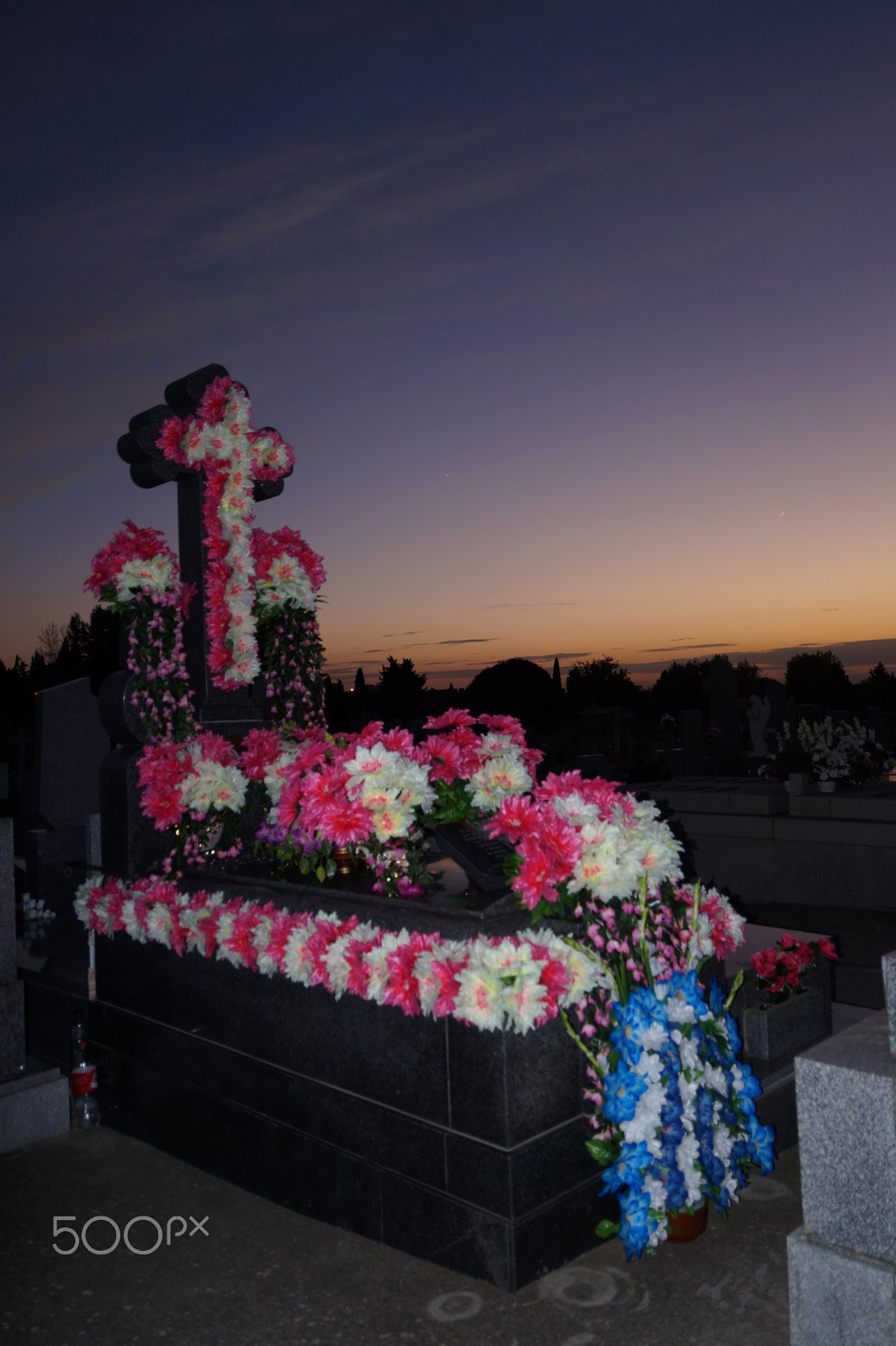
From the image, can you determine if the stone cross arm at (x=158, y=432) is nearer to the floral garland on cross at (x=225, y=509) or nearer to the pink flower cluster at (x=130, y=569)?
the floral garland on cross at (x=225, y=509)

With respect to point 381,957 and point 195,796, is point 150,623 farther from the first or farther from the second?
point 381,957

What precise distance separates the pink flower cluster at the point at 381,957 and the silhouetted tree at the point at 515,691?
43352mm

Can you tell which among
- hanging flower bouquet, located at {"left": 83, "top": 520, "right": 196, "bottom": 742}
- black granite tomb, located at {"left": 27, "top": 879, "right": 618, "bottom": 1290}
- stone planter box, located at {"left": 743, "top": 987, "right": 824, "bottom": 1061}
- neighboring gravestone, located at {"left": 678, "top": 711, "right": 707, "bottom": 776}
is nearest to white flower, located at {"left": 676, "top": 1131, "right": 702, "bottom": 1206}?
black granite tomb, located at {"left": 27, "top": 879, "right": 618, "bottom": 1290}

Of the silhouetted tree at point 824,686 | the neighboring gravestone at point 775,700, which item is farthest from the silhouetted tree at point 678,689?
the neighboring gravestone at point 775,700

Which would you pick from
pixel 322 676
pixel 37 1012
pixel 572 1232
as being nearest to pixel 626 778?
pixel 322 676

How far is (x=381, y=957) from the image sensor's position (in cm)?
399

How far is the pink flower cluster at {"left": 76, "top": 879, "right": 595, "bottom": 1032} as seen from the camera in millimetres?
3617

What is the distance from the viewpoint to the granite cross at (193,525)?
20.3 feet

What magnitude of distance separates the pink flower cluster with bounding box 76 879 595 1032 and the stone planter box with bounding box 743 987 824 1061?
1505 mm

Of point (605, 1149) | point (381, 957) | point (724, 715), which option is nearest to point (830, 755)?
point (724, 715)

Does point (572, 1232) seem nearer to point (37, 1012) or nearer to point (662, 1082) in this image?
point (662, 1082)

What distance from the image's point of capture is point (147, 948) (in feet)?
17.4

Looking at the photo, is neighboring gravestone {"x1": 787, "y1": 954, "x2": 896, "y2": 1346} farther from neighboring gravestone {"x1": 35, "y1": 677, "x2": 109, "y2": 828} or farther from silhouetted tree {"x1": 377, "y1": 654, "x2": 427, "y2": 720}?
silhouetted tree {"x1": 377, "y1": 654, "x2": 427, "y2": 720}

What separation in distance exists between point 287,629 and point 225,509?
86 centimetres
